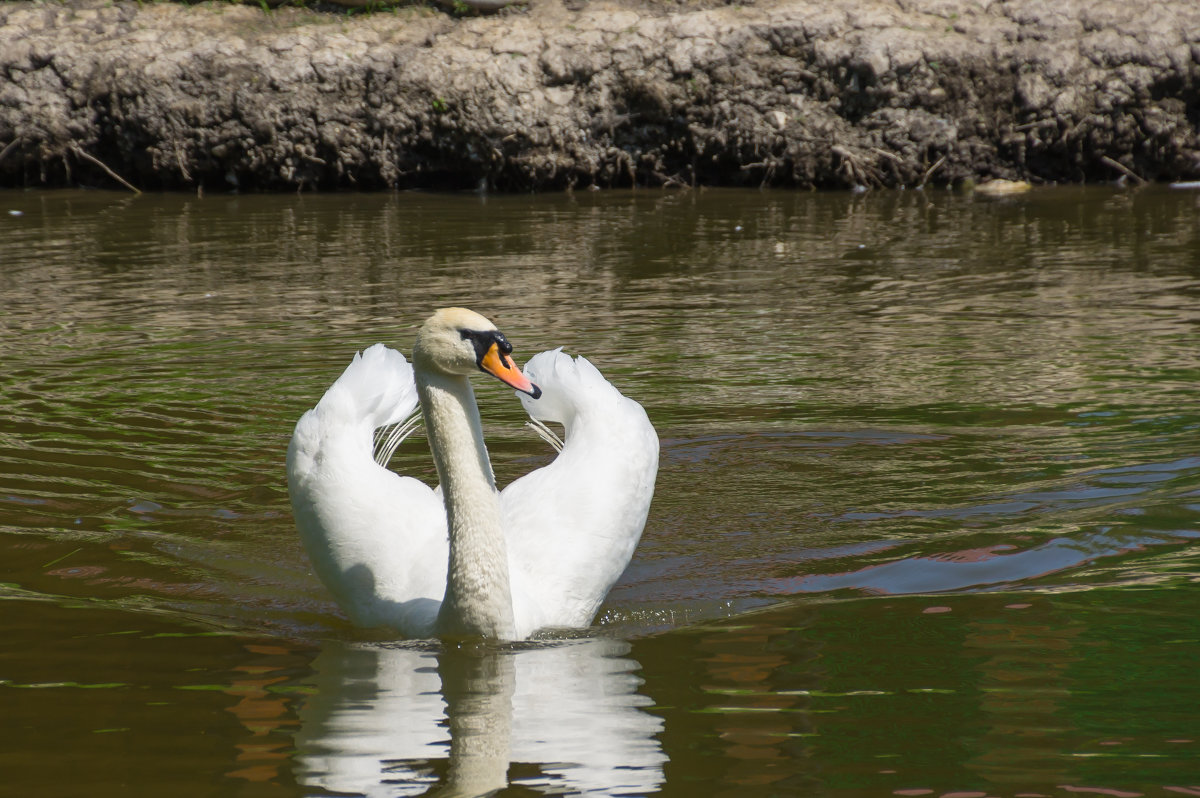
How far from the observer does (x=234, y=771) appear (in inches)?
130

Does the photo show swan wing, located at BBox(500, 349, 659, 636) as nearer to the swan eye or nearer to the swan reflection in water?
the swan reflection in water

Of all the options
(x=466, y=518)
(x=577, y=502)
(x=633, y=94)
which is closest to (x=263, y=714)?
(x=466, y=518)

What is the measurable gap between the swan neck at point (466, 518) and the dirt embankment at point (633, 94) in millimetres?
12026

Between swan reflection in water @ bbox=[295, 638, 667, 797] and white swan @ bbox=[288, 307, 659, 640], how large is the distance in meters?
0.19

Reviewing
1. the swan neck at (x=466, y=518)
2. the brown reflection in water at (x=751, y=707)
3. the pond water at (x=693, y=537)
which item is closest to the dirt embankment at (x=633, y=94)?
the pond water at (x=693, y=537)

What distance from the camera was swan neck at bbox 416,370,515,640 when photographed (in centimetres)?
428

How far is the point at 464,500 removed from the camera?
434cm

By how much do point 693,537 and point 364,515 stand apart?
1.39 meters

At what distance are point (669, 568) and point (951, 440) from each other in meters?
→ 1.85

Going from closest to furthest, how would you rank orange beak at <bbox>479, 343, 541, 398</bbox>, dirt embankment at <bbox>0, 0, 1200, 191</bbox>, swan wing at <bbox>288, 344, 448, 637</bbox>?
orange beak at <bbox>479, 343, 541, 398</bbox> → swan wing at <bbox>288, 344, 448, 637</bbox> → dirt embankment at <bbox>0, 0, 1200, 191</bbox>

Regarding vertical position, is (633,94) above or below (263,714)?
above

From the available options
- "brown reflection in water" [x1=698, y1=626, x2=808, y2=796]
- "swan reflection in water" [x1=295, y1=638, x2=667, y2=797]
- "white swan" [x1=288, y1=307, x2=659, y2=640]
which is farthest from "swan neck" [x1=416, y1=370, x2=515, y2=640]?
"brown reflection in water" [x1=698, y1=626, x2=808, y2=796]

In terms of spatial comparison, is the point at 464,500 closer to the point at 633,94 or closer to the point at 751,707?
the point at 751,707

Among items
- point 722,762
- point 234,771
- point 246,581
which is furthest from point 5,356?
point 722,762
